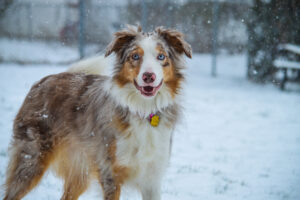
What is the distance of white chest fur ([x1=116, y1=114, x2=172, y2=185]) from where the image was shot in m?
2.47

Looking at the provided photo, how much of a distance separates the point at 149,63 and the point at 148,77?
149 mm

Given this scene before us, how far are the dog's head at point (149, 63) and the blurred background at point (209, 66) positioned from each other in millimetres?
1714

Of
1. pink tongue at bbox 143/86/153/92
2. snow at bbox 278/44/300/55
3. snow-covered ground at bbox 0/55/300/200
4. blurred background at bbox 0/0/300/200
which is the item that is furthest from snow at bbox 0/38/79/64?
pink tongue at bbox 143/86/153/92

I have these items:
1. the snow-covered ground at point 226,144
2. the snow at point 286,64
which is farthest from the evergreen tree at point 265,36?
the snow-covered ground at point 226,144

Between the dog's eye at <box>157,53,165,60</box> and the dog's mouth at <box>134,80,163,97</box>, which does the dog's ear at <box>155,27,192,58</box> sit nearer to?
the dog's eye at <box>157,53,165,60</box>

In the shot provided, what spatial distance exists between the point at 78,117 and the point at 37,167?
635 millimetres

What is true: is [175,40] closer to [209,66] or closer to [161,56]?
[161,56]

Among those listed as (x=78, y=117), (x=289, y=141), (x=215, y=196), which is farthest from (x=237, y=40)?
(x=78, y=117)

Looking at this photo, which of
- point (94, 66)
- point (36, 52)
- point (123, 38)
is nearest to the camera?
point (123, 38)

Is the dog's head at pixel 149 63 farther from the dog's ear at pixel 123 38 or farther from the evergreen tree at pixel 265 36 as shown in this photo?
the evergreen tree at pixel 265 36

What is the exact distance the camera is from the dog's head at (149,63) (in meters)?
2.52

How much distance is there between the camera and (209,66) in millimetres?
13055

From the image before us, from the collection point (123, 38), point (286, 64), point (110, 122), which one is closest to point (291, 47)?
point (286, 64)

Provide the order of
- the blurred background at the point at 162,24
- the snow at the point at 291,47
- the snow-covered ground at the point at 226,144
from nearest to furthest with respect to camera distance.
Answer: the snow-covered ground at the point at 226,144
the snow at the point at 291,47
the blurred background at the point at 162,24
